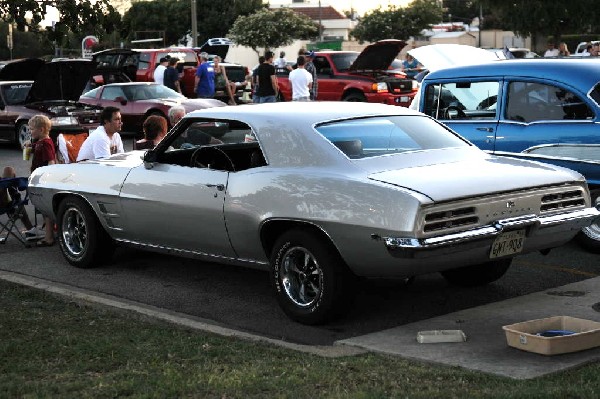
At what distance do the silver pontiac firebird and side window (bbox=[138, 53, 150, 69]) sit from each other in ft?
69.7

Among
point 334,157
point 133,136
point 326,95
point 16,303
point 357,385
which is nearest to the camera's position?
point 357,385

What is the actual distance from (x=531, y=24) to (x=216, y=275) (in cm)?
6246

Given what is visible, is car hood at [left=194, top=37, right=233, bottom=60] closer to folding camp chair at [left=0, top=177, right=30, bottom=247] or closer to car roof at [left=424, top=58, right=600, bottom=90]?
folding camp chair at [left=0, top=177, right=30, bottom=247]

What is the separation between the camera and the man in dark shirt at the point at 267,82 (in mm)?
24906

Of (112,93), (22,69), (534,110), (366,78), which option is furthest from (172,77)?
(534,110)

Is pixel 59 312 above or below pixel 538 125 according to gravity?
below

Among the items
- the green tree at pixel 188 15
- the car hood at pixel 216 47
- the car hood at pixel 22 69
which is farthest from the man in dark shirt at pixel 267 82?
the green tree at pixel 188 15

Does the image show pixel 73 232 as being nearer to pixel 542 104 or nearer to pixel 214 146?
pixel 214 146

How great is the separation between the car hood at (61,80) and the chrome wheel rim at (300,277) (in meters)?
13.7

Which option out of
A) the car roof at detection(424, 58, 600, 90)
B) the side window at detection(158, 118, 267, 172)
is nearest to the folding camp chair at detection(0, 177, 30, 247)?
the side window at detection(158, 118, 267, 172)

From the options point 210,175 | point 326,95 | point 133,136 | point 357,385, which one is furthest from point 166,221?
point 326,95

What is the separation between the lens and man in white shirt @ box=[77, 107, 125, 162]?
11977mm

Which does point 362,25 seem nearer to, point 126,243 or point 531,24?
point 531,24

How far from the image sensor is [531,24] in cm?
6969
